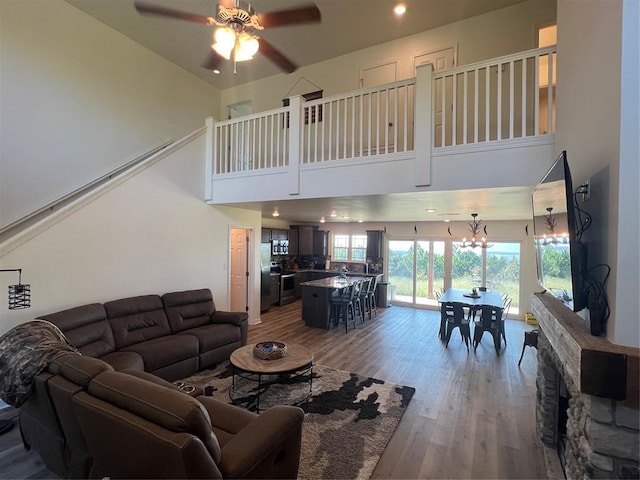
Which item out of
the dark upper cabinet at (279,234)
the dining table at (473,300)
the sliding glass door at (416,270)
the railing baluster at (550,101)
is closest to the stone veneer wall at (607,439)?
the railing baluster at (550,101)

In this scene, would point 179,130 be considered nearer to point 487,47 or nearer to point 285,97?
point 285,97


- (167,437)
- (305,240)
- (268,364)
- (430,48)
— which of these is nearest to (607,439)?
(167,437)

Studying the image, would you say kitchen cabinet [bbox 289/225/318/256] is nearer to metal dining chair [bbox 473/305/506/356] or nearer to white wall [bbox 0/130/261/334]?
white wall [bbox 0/130/261/334]

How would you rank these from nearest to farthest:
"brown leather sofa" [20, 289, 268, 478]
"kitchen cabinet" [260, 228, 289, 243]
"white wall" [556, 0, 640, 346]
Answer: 1. "white wall" [556, 0, 640, 346]
2. "brown leather sofa" [20, 289, 268, 478]
3. "kitchen cabinet" [260, 228, 289, 243]

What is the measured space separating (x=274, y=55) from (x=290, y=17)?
46 cm

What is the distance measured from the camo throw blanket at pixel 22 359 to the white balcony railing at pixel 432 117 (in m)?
3.20

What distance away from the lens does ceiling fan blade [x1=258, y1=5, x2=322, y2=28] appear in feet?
8.43

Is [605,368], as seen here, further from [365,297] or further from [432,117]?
[365,297]

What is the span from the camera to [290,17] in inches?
104

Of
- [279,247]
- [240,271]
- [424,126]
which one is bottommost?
[240,271]

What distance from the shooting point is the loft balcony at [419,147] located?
9.71 feet

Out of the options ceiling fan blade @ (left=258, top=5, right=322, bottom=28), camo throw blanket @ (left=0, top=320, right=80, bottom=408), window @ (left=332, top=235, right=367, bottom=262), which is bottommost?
camo throw blanket @ (left=0, top=320, right=80, bottom=408)

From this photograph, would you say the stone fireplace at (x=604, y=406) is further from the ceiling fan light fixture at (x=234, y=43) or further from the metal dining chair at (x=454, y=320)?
the metal dining chair at (x=454, y=320)

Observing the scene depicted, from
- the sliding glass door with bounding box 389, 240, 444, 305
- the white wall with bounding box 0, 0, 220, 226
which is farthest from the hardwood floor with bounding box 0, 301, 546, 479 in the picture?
the white wall with bounding box 0, 0, 220, 226
